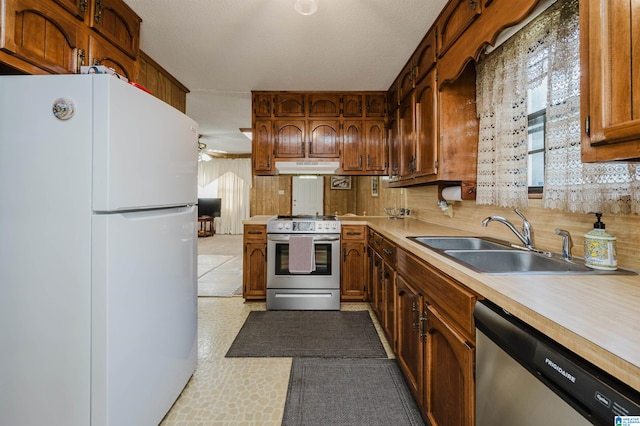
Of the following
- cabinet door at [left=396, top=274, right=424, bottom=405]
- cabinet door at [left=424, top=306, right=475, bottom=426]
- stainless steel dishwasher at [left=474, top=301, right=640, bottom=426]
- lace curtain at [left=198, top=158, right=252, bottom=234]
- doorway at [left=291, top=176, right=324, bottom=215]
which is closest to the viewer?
stainless steel dishwasher at [left=474, top=301, right=640, bottom=426]

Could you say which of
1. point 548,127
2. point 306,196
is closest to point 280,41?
point 548,127

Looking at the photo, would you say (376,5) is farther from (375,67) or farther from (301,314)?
(301,314)

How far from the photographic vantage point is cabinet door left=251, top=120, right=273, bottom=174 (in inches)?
123

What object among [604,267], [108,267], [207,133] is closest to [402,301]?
[604,267]

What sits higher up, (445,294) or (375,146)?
(375,146)

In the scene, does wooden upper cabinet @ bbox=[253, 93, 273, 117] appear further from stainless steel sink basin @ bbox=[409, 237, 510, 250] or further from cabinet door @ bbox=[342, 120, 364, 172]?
stainless steel sink basin @ bbox=[409, 237, 510, 250]

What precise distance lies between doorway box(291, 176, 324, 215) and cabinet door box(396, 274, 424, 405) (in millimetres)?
5059

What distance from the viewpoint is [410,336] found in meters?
1.53

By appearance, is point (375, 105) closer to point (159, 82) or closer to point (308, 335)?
point (159, 82)

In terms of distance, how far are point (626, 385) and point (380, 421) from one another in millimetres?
1239

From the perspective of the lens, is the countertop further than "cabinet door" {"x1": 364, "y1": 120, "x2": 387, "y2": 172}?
No

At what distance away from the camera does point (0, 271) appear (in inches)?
41.0

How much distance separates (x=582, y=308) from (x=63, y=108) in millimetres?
1766

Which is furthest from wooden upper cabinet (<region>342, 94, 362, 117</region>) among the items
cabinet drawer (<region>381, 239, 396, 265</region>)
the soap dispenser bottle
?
the soap dispenser bottle
